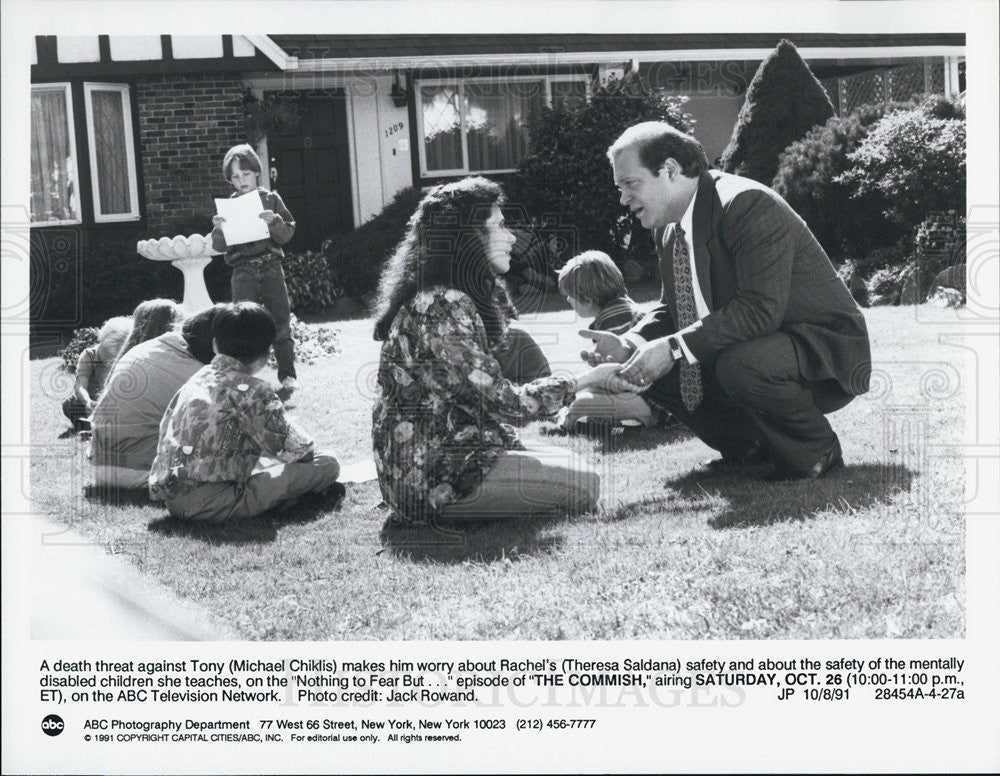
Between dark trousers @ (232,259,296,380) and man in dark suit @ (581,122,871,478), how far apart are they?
3.07m

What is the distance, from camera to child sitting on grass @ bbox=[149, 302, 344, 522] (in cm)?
441

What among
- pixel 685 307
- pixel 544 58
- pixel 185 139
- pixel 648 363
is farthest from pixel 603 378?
pixel 185 139

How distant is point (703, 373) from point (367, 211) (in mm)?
9233

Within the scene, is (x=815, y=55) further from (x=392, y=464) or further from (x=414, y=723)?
(x=414, y=723)

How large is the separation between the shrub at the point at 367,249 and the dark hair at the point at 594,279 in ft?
20.2

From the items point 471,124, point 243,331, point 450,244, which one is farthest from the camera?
point 471,124

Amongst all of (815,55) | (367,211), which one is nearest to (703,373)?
(815,55)

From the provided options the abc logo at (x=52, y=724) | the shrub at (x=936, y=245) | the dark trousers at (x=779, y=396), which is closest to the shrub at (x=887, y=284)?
the shrub at (x=936, y=245)

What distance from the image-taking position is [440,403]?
411cm

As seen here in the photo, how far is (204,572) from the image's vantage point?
3910 mm

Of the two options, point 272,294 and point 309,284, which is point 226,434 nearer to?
point 272,294

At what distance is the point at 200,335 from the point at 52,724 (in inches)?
81.2

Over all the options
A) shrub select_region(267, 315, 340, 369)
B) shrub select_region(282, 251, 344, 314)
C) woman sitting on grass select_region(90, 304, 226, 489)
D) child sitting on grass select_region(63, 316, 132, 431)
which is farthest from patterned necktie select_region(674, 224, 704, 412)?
shrub select_region(282, 251, 344, 314)

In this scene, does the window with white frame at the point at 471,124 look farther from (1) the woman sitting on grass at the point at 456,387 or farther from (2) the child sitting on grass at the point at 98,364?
(1) the woman sitting on grass at the point at 456,387
